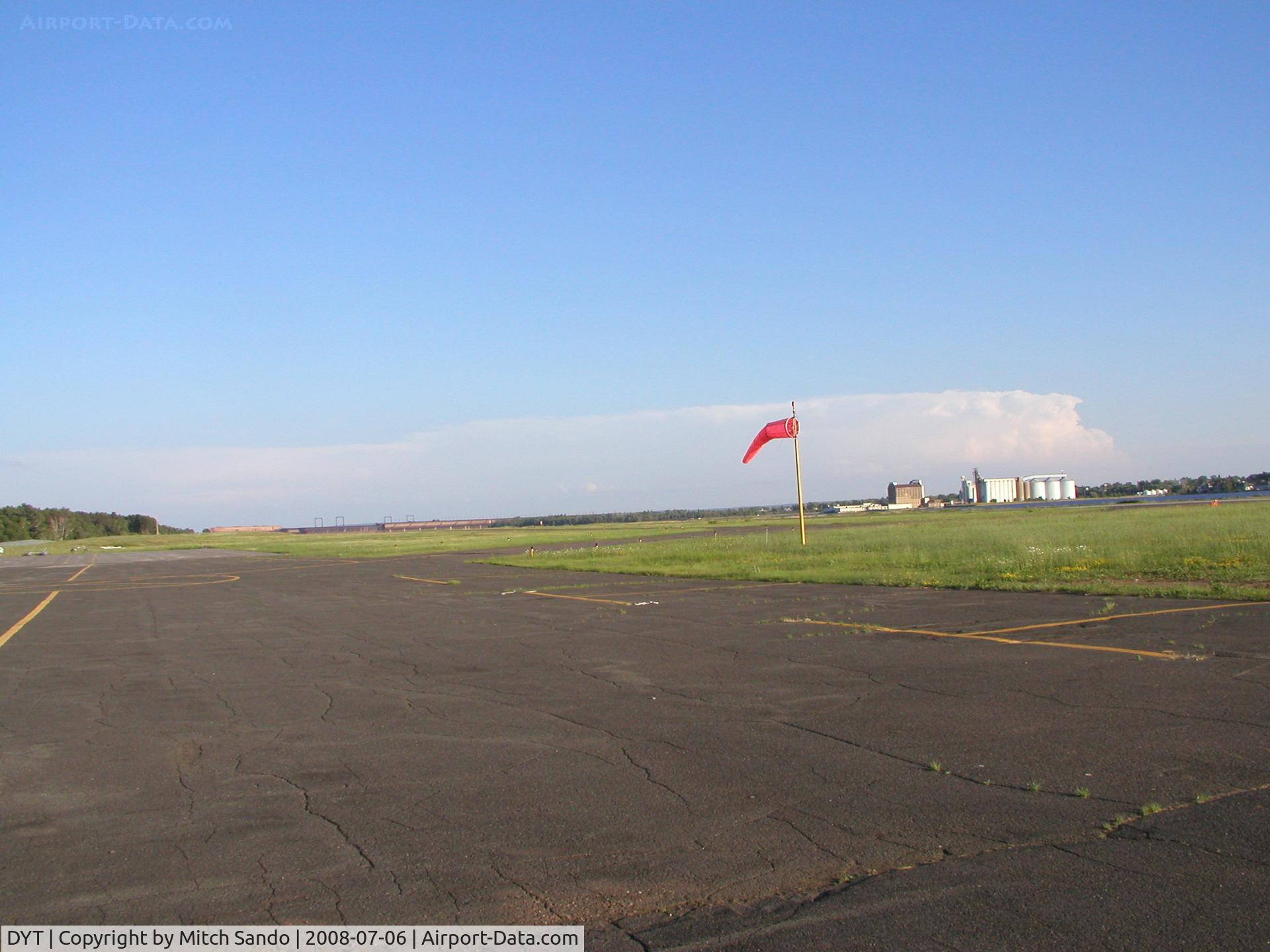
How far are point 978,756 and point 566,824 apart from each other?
3342 millimetres

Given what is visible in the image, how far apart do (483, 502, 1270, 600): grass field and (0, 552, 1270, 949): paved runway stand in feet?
19.5

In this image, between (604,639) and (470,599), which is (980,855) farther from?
(470,599)

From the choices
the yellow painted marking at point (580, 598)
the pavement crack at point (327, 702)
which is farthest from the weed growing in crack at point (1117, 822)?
the yellow painted marking at point (580, 598)

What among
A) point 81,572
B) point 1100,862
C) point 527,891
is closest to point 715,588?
point 1100,862

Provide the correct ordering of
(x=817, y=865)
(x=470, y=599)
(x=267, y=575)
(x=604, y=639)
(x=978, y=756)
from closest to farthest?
(x=817, y=865)
(x=978, y=756)
(x=604, y=639)
(x=470, y=599)
(x=267, y=575)

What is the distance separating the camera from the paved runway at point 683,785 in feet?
15.9

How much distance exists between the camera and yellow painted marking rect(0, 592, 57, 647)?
19.0 meters

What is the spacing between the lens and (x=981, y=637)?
13695 millimetres

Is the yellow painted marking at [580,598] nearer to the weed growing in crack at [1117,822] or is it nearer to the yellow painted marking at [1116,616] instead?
the yellow painted marking at [1116,616]

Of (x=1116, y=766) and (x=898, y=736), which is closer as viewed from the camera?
(x=1116, y=766)

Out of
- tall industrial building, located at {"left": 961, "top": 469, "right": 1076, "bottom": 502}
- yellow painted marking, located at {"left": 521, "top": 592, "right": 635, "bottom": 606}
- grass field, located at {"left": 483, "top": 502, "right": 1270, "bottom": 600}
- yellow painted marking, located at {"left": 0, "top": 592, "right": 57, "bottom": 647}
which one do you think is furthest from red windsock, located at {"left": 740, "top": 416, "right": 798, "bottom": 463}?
tall industrial building, located at {"left": 961, "top": 469, "right": 1076, "bottom": 502}

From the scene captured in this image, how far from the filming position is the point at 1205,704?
873 centimetres

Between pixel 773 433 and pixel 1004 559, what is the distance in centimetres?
1202

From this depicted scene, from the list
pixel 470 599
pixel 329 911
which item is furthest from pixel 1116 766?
pixel 470 599
